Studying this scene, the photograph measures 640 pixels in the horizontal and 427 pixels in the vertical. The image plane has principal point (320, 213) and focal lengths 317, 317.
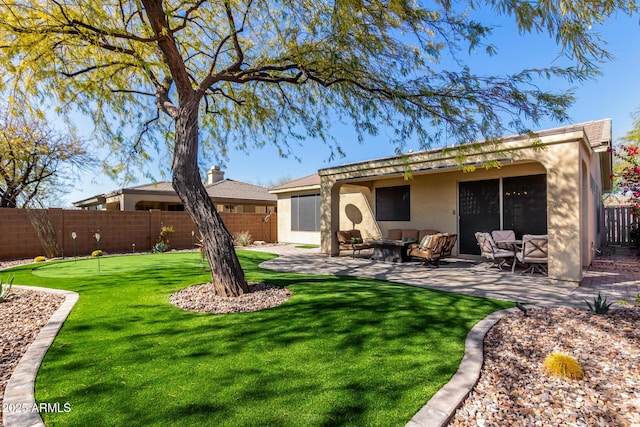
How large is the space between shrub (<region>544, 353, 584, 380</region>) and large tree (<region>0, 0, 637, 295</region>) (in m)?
3.55

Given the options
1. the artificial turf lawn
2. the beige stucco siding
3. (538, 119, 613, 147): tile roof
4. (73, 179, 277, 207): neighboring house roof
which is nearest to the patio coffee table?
the artificial turf lawn

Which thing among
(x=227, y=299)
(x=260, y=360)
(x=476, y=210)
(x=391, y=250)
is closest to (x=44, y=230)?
(x=227, y=299)

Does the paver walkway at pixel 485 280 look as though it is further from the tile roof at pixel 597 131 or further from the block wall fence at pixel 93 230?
the block wall fence at pixel 93 230

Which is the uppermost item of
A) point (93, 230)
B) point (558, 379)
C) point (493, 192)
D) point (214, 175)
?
point (214, 175)

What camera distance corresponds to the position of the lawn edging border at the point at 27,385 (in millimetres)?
2523

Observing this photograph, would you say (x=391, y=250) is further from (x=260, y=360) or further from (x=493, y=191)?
(x=260, y=360)

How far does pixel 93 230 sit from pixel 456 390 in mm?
Result: 15867

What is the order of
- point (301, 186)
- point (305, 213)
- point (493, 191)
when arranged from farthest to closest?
point (305, 213) < point (301, 186) < point (493, 191)

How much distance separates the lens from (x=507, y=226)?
10891 mm

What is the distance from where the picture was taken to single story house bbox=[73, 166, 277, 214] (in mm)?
18656

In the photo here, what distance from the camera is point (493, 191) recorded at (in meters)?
11.2

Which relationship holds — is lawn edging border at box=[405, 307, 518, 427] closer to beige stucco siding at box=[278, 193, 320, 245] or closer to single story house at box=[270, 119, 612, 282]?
single story house at box=[270, 119, 612, 282]

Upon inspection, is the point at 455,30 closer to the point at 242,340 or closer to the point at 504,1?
the point at 504,1

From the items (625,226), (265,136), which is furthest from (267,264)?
(625,226)
